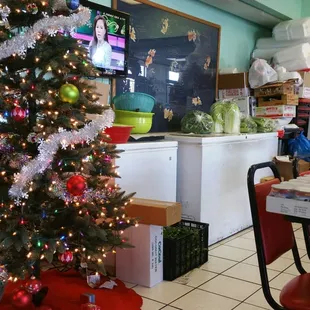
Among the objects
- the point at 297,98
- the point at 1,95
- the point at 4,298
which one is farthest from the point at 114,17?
the point at 297,98

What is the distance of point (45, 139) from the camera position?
1.89 meters

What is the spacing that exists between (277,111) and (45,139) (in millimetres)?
3659

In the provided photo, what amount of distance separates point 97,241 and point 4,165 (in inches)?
23.9

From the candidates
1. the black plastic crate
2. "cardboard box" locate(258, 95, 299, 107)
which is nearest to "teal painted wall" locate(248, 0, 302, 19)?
"cardboard box" locate(258, 95, 299, 107)

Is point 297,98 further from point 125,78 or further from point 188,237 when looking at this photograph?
point 188,237

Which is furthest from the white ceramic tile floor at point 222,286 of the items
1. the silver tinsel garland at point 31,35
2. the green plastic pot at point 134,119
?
the silver tinsel garland at point 31,35

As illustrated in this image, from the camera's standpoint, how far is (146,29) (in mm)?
3768

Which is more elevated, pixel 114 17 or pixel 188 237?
pixel 114 17

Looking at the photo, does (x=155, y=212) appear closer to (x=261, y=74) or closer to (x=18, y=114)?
(x=18, y=114)

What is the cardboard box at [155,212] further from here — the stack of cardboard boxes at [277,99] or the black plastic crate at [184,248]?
the stack of cardboard boxes at [277,99]

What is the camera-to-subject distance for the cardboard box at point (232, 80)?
15.7 feet

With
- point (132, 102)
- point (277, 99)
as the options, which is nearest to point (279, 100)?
point (277, 99)

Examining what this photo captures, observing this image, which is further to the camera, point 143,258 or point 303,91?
point 303,91

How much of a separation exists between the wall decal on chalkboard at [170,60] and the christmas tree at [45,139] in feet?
5.13
